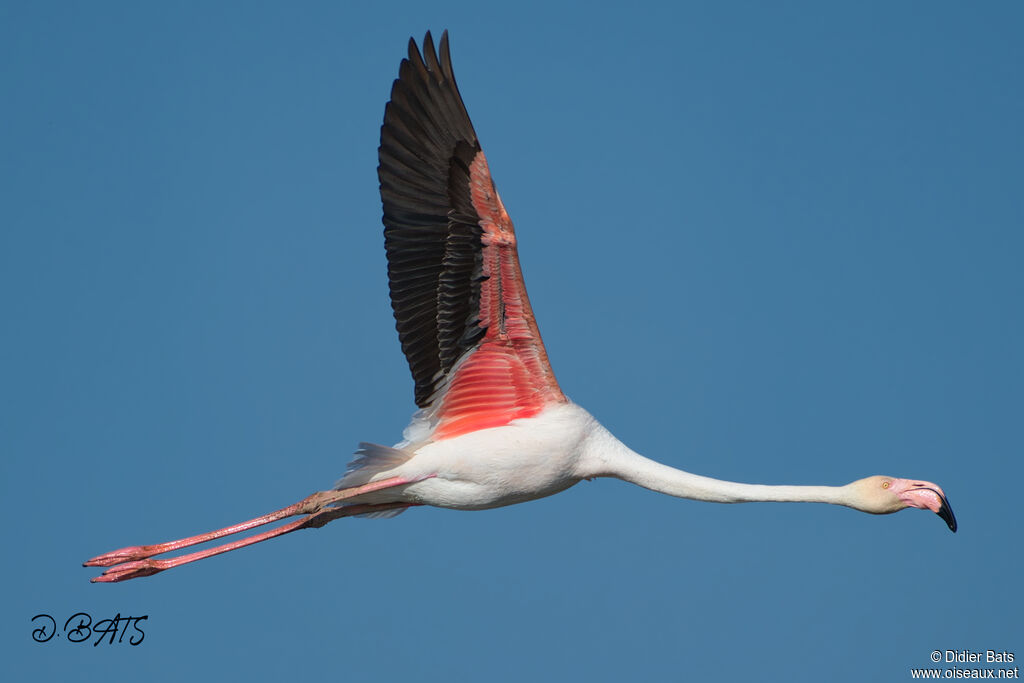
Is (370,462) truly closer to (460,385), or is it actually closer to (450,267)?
(460,385)

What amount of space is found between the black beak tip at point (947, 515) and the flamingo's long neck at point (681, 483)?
91 centimetres

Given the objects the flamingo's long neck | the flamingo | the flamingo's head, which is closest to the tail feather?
the flamingo

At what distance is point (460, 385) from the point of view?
14289mm

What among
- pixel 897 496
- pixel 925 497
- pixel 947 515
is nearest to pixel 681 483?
pixel 897 496

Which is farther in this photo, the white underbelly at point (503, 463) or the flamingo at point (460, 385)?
the white underbelly at point (503, 463)

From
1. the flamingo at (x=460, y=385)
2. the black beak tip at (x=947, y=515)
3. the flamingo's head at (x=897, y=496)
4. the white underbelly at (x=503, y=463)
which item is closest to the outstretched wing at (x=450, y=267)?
the flamingo at (x=460, y=385)

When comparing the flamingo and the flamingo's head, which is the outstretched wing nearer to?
the flamingo

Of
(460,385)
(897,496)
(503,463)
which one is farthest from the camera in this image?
(460,385)

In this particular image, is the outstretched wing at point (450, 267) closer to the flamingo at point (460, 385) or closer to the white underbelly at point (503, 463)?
the flamingo at point (460, 385)

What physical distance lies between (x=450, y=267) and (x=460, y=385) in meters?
1.34

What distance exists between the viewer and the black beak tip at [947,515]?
13367 millimetres

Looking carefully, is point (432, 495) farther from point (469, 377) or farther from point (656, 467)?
point (656, 467)

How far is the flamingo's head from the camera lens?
13508mm

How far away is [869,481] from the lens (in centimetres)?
1393
